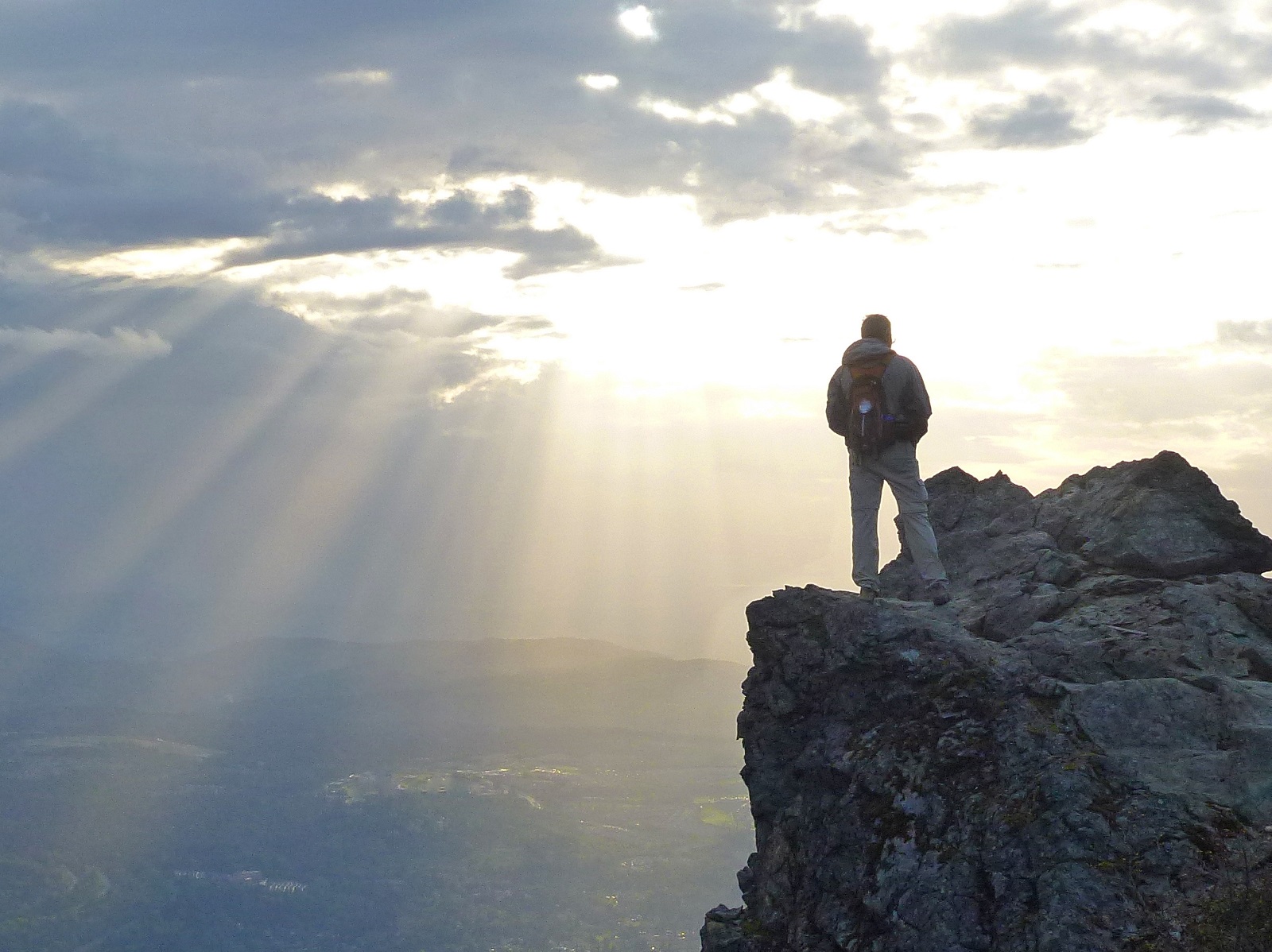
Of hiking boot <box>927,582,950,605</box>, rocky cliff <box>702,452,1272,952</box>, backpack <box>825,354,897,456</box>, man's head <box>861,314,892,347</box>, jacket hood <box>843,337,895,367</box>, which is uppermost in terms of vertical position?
man's head <box>861,314,892,347</box>

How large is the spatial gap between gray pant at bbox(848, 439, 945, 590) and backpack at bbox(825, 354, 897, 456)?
0.37 meters

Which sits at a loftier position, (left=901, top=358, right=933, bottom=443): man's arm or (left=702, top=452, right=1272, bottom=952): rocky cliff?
(left=901, top=358, right=933, bottom=443): man's arm

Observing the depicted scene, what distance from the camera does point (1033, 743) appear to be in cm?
1298

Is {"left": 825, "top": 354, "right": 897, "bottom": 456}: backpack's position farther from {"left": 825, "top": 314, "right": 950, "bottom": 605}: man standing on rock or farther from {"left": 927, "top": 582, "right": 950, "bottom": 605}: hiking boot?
{"left": 927, "top": 582, "right": 950, "bottom": 605}: hiking boot

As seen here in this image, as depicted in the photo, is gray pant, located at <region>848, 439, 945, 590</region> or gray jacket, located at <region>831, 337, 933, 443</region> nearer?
gray jacket, located at <region>831, 337, 933, 443</region>

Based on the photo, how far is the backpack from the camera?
17.4m

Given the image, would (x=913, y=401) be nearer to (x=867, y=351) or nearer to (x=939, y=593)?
(x=867, y=351)

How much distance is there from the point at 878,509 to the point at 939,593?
194 cm

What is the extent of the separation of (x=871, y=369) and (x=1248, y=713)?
7.64 meters

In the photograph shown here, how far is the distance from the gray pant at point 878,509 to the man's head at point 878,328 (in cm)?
183

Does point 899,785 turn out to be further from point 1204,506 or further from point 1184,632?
point 1204,506

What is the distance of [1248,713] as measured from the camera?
42.0ft

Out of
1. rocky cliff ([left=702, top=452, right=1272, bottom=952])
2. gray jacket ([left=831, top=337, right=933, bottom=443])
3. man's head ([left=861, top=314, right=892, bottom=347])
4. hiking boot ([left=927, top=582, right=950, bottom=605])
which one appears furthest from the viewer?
hiking boot ([left=927, top=582, right=950, bottom=605])

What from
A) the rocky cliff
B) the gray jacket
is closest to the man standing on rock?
the gray jacket
